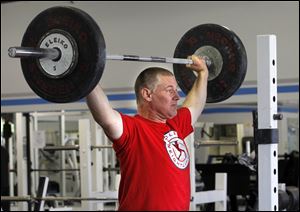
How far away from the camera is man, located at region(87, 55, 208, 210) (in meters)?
2.38

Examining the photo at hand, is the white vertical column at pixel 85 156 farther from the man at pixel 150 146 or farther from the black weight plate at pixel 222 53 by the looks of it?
the man at pixel 150 146

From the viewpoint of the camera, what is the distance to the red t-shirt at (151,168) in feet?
7.82

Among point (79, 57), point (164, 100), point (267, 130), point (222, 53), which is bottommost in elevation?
point (267, 130)

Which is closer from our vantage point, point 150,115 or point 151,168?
point 151,168

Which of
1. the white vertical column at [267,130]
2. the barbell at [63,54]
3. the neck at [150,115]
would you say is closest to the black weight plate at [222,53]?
the white vertical column at [267,130]

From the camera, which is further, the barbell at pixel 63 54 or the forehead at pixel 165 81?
the forehead at pixel 165 81

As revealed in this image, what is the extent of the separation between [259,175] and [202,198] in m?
3.77

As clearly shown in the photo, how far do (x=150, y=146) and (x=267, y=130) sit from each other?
0.78m

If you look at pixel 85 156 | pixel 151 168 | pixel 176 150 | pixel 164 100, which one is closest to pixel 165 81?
pixel 164 100

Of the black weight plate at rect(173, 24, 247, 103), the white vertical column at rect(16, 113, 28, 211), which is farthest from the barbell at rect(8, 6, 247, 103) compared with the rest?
the white vertical column at rect(16, 113, 28, 211)

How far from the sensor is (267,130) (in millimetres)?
2990

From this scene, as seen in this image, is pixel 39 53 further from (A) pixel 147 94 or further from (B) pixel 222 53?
(B) pixel 222 53

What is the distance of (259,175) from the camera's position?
3.00m

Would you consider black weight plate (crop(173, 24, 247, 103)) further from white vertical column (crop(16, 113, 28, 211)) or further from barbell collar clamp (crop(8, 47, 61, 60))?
white vertical column (crop(16, 113, 28, 211))
